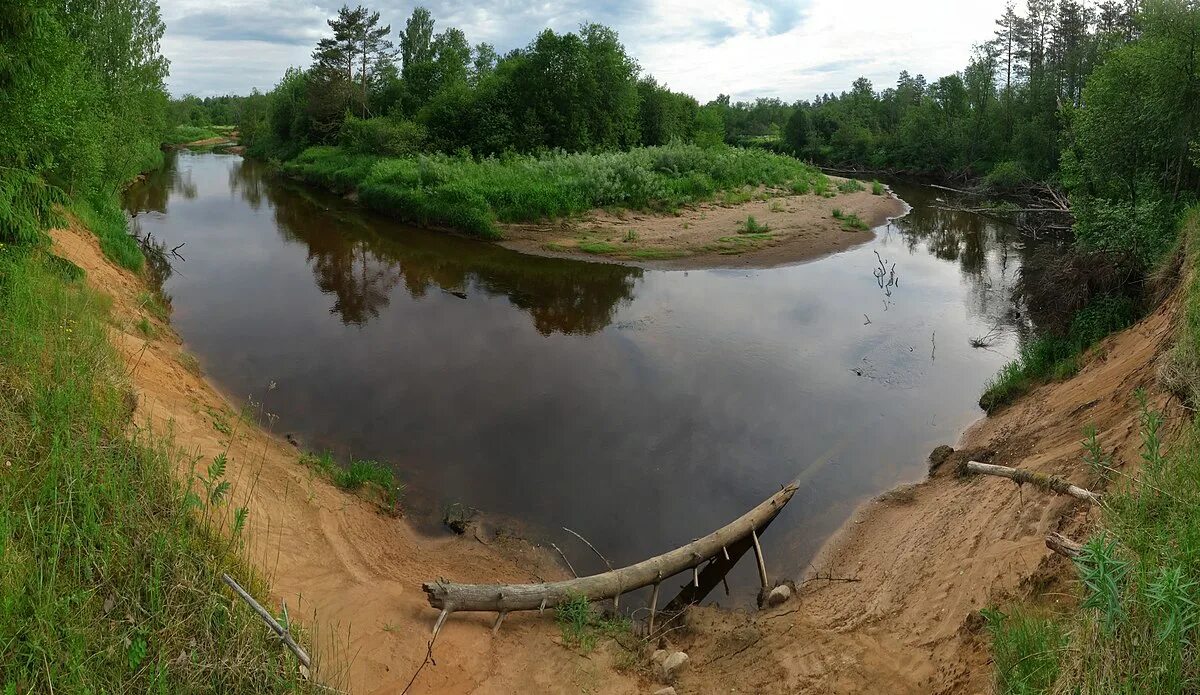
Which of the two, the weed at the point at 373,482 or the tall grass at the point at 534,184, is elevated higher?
the tall grass at the point at 534,184

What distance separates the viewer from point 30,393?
5641mm

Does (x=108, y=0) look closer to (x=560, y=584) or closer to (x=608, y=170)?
(x=608, y=170)

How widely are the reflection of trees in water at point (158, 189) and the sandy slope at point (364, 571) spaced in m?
26.7

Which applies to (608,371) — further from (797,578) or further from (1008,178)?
(1008,178)

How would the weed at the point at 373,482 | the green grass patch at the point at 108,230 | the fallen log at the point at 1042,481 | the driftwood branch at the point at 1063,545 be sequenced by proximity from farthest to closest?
the green grass patch at the point at 108,230 → the weed at the point at 373,482 → the fallen log at the point at 1042,481 → the driftwood branch at the point at 1063,545

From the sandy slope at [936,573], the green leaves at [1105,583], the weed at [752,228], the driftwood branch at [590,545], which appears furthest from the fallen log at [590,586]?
the weed at [752,228]

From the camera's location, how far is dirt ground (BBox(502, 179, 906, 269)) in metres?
23.3

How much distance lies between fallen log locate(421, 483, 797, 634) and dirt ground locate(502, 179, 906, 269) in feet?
50.5

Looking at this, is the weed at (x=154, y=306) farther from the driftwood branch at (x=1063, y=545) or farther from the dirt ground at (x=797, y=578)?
Answer: the driftwood branch at (x=1063, y=545)

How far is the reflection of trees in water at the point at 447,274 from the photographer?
58.2ft

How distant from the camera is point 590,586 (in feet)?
21.7

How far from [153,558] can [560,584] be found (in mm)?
3379

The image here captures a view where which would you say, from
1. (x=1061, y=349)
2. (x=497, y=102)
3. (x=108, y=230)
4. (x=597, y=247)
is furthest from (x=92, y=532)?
(x=497, y=102)

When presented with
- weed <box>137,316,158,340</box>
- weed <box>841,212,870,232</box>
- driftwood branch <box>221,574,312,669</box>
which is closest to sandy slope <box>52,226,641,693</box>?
driftwood branch <box>221,574,312,669</box>
